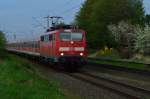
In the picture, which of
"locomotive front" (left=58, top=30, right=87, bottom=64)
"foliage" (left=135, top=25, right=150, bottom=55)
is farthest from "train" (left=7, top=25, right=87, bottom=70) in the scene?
"foliage" (left=135, top=25, right=150, bottom=55)

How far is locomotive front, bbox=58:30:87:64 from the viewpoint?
33.1 meters

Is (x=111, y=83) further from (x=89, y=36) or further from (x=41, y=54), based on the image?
(x=89, y=36)

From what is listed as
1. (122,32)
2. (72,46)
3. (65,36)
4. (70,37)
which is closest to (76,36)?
(70,37)

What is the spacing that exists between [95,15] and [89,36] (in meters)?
4.44

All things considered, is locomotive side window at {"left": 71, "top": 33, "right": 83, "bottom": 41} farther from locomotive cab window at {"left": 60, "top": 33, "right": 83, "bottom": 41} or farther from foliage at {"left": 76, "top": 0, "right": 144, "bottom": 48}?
foliage at {"left": 76, "top": 0, "right": 144, "bottom": 48}

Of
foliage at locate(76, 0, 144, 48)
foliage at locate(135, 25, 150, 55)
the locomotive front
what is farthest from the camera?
foliage at locate(76, 0, 144, 48)

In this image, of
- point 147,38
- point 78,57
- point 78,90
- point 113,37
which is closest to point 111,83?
point 78,90

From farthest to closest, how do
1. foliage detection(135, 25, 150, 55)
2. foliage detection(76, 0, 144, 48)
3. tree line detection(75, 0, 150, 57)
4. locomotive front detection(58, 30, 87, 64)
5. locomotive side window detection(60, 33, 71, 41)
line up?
1. foliage detection(76, 0, 144, 48)
2. tree line detection(75, 0, 150, 57)
3. foliage detection(135, 25, 150, 55)
4. locomotive side window detection(60, 33, 71, 41)
5. locomotive front detection(58, 30, 87, 64)

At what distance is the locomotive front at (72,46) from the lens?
108 feet

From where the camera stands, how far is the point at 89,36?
271 ft

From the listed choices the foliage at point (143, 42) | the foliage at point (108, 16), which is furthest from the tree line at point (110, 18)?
the foliage at point (143, 42)

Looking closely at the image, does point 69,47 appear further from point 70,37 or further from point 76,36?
point 76,36

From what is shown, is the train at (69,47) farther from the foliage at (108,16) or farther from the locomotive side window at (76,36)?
the foliage at (108,16)

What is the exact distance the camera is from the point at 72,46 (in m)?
33.3
